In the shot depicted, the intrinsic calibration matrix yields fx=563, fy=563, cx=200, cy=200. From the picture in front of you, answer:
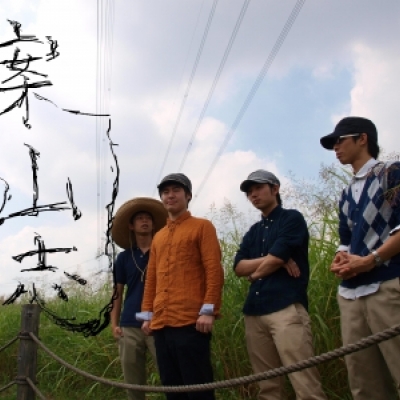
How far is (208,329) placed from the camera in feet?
9.56

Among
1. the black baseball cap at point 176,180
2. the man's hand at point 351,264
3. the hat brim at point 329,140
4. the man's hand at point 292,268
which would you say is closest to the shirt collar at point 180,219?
the black baseball cap at point 176,180

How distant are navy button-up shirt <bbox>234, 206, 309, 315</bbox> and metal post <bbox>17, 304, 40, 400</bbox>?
157cm

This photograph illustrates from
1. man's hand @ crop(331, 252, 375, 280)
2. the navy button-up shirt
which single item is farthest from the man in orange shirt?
man's hand @ crop(331, 252, 375, 280)

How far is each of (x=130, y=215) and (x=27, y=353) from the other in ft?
3.80

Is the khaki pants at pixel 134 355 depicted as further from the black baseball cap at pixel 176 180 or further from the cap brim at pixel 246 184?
the cap brim at pixel 246 184

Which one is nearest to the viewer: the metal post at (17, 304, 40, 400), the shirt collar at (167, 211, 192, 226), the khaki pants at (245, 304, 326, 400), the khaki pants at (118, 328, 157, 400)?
the khaki pants at (245, 304, 326, 400)

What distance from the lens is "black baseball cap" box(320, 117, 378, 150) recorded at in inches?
105

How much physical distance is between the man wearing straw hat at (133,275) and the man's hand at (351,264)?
1.45 metres

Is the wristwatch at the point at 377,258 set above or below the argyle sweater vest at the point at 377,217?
below

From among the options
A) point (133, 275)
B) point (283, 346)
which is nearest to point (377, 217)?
point (283, 346)

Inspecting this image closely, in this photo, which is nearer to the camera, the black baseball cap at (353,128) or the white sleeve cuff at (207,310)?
the black baseball cap at (353,128)

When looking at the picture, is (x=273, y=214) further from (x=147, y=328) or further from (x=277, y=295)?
(x=147, y=328)

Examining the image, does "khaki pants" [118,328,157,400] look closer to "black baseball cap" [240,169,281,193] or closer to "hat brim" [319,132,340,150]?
"black baseball cap" [240,169,281,193]

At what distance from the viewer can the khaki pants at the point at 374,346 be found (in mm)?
2344
